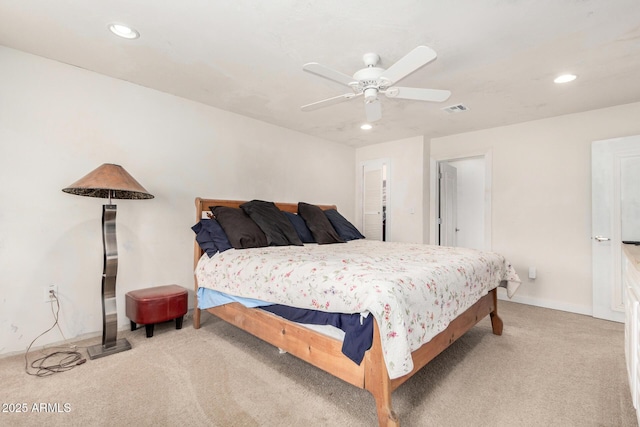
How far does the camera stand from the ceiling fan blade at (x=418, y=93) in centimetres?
218

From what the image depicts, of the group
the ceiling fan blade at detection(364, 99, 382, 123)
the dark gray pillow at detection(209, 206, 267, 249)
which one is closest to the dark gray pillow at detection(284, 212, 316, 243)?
the dark gray pillow at detection(209, 206, 267, 249)

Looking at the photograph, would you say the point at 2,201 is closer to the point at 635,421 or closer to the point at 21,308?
the point at 21,308

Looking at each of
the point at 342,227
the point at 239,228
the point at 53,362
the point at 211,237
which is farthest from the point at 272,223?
the point at 53,362

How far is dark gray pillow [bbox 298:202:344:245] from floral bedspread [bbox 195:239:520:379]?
97 centimetres

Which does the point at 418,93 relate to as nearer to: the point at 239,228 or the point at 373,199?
the point at 239,228

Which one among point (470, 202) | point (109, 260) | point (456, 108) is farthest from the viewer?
point (470, 202)

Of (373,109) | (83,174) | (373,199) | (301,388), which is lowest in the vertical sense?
(301,388)

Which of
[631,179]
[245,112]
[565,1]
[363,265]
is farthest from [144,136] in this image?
[631,179]

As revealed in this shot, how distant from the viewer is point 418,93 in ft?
7.30

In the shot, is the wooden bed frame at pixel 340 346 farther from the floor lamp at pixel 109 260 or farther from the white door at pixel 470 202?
the white door at pixel 470 202

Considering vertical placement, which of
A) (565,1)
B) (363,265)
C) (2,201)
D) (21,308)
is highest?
(565,1)

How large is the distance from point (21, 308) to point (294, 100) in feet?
9.82

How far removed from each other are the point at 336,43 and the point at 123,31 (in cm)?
148

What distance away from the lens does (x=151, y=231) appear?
10.00ft
